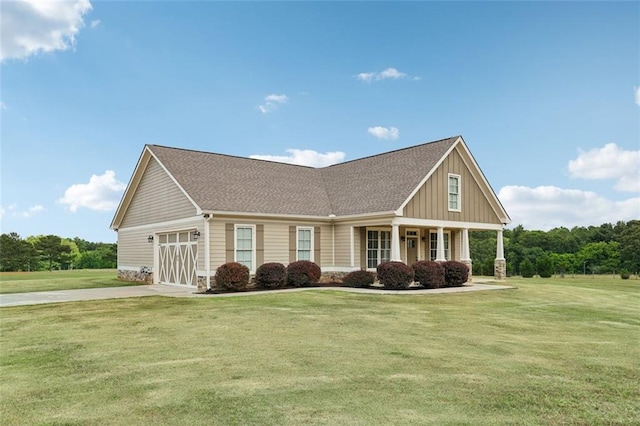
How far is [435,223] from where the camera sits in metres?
21.8

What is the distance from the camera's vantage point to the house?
19656 mm

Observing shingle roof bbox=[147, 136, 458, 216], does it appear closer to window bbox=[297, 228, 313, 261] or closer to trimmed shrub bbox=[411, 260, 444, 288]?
window bbox=[297, 228, 313, 261]

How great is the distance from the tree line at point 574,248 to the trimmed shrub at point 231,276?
125ft

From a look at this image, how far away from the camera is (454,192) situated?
75.5ft

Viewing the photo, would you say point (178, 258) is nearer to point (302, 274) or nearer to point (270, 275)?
point (270, 275)

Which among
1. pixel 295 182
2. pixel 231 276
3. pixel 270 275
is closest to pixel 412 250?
pixel 295 182

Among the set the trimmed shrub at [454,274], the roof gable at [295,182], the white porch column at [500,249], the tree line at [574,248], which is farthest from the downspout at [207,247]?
the tree line at [574,248]

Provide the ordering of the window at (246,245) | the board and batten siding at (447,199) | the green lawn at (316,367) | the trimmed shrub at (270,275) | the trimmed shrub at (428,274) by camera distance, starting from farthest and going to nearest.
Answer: the board and batten siding at (447,199), the window at (246,245), the trimmed shrub at (428,274), the trimmed shrub at (270,275), the green lawn at (316,367)

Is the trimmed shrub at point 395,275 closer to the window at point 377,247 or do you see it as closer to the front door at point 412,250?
the window at point 377,247

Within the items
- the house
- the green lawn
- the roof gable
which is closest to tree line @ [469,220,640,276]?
the house

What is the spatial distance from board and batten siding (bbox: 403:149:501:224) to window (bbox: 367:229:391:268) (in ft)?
8.27

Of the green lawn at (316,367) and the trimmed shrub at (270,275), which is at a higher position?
the trimmed shrub at (270,275)

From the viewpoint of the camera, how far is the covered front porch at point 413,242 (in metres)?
21.5

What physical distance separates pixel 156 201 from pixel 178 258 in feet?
11.6
